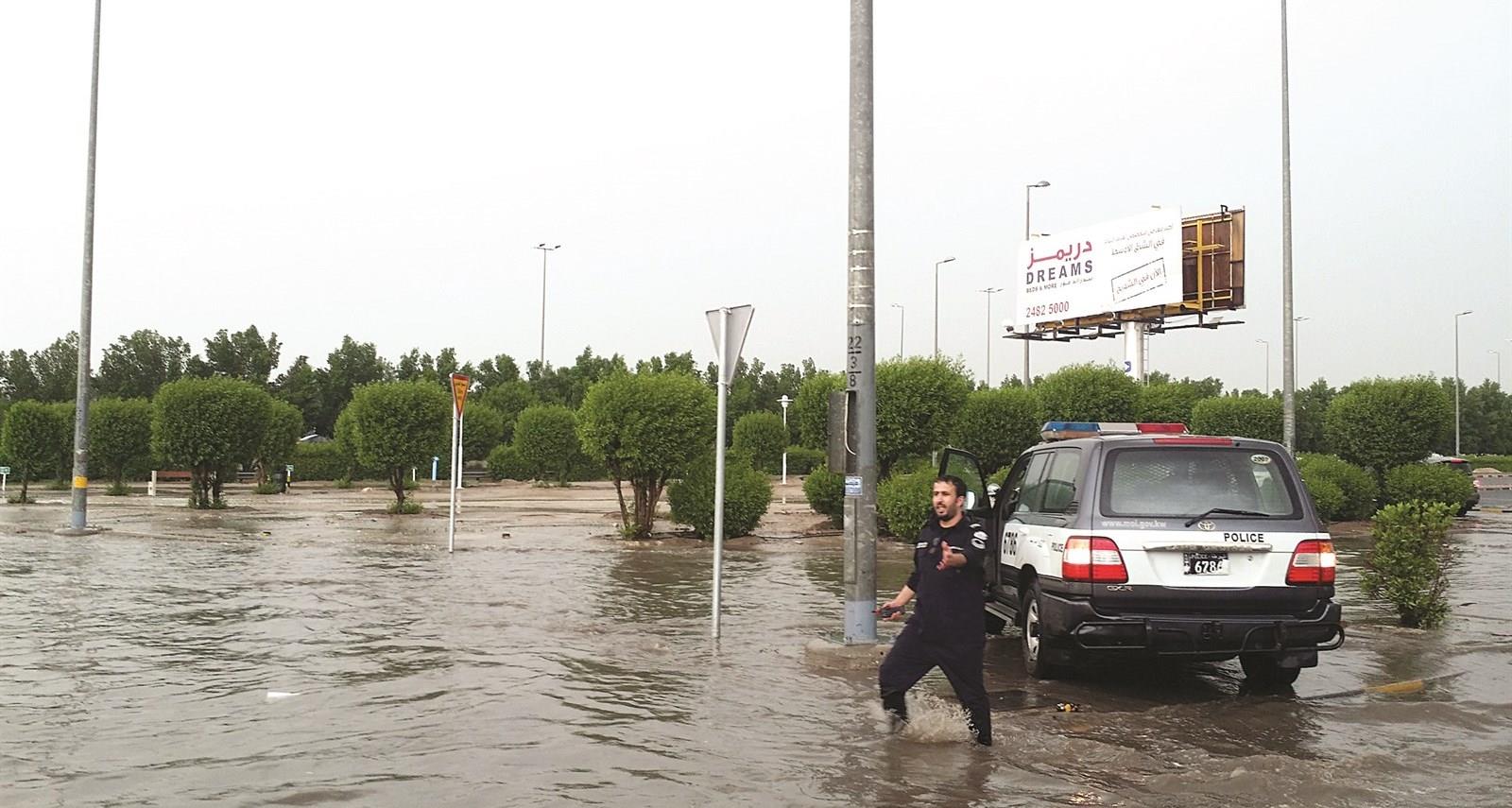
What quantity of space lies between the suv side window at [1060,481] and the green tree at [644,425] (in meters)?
13.0

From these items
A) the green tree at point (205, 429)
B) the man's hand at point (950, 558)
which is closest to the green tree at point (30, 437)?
the green tree at point (205, 429)

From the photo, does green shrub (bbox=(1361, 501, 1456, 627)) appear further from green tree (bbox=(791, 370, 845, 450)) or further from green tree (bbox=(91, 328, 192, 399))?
green tree (bbox=(91, 328, 192, 399))

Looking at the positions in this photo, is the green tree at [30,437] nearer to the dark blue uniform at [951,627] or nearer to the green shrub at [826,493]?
the green shrub at [826,493]

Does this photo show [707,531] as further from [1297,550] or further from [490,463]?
[490,463]

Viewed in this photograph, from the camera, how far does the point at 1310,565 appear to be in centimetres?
816

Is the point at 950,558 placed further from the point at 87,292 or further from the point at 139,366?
the point at 139,366

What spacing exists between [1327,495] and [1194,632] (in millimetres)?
21615

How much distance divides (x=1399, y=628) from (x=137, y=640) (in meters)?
11.8

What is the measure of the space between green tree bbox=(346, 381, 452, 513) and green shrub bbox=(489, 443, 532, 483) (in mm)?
29343

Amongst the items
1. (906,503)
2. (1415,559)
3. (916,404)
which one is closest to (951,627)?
(1415,559)

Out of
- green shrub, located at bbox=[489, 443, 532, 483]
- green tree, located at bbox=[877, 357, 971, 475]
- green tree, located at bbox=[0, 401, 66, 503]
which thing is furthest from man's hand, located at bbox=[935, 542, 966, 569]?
green shrub, located at bbox=[489, 443, 532, 483]

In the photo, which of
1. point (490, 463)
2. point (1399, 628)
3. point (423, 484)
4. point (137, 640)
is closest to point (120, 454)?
point (423, 484)

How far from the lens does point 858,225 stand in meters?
10.7

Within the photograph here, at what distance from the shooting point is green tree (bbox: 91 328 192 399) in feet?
290
